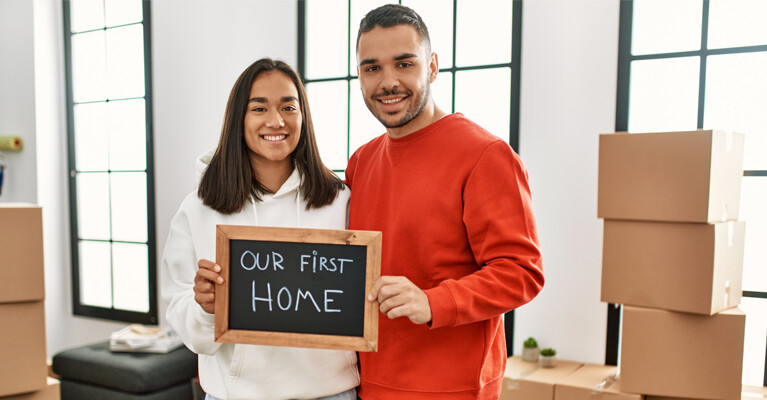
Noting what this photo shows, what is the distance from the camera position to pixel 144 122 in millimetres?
3494

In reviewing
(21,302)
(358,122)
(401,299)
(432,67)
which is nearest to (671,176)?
(432,67)

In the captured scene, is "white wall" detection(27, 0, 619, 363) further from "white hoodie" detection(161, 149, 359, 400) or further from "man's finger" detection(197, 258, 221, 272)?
"man's finger" detection(197, 258, 221, 272)

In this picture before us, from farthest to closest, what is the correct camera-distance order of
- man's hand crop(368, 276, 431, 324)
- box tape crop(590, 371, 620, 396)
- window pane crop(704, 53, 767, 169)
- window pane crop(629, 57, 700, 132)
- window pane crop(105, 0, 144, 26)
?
window pane crop(105, 0, 144, 26) → window pane crop(629, 57, 700, 132) → window pane crop(704, 53, 767, 169) → box tape crop(590, 371, 620, 396) → man's hand crop(368, 276, 431, 324)

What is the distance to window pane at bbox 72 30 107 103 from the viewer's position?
3684 millimetres

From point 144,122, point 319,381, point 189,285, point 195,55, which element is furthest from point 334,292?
point 144,122

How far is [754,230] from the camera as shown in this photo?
2.24 m

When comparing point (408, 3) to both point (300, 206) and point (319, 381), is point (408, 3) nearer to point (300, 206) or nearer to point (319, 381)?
point (300, 206)

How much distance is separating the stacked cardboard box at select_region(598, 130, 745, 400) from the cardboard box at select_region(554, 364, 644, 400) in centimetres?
6

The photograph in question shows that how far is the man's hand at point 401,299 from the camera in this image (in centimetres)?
107

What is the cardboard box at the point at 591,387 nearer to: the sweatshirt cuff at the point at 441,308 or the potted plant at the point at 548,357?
the potted plant at the point at 548,357

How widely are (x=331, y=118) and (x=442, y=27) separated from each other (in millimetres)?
771

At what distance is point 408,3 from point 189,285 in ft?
6.92

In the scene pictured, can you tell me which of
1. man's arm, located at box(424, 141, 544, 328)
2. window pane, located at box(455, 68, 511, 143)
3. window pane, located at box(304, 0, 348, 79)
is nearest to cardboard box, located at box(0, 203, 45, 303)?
man's arm, located at box(424, 141, 544, 328)

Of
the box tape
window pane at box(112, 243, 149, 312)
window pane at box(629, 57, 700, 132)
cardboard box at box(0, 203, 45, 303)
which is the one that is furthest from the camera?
window pane at box(112, 243, 149, 312)
